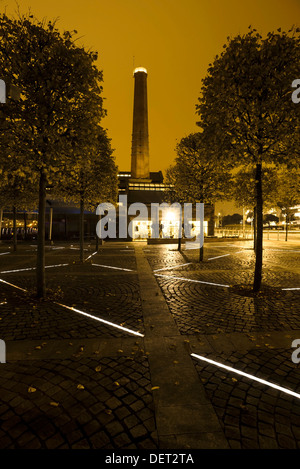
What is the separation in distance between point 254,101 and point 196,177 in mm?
7087

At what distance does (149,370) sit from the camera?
3559mm

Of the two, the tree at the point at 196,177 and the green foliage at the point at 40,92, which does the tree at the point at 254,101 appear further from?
the tree at the point at 196,177

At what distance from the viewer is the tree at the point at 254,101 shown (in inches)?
245

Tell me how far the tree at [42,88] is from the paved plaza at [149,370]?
384 centimetres

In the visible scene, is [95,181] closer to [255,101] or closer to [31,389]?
[255,101]

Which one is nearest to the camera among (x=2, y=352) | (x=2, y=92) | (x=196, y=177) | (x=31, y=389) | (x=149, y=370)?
(x=31, y=389)

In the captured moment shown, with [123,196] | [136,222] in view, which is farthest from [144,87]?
[136,222]

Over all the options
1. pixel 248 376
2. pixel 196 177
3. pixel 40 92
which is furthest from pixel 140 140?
pixel 248 376

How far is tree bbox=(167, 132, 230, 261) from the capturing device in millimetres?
13461

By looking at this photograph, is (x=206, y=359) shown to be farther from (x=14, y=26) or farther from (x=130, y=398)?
(x=14, y=26)

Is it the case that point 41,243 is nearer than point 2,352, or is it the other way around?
point 2,352

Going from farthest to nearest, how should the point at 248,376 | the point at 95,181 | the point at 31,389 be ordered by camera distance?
the point at 95,181 < the point at 248,376 < the point at 31,389

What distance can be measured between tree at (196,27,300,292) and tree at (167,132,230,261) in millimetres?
6154

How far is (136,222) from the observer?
31906mm
